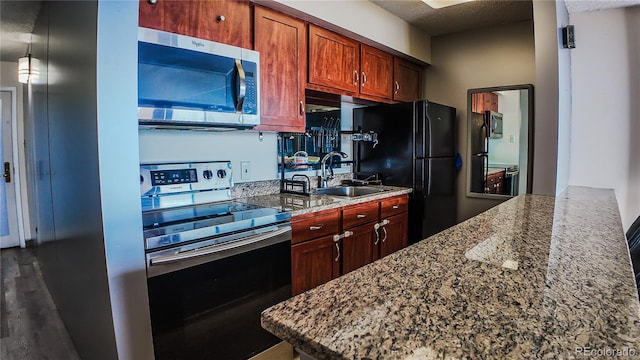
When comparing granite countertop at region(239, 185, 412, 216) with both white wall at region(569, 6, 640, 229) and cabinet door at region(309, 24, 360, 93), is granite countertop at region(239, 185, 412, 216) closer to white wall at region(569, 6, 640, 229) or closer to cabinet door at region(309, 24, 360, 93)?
cabinet door at region(309, 24, 360, 93)

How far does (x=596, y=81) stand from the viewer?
274cm

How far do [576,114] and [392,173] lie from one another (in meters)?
1.52

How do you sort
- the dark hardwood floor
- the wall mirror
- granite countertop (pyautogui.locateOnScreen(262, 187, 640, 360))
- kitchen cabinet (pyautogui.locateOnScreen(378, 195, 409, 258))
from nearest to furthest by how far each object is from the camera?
granite countertop (pyautogui.locateOnScreen(262, 187, 640, 360)) < the dark hardwood floor < kitchen cabinet (pyautogui.locateOnScreen(378, 195, 409, 258)) < the wall mirror

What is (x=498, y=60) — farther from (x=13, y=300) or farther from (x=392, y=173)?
(x=13, y=300)

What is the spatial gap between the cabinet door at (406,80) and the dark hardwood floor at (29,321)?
127 inches

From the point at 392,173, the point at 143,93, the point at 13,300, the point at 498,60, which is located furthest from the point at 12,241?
the point at 498,60

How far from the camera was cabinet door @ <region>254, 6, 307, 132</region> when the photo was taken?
7.23ft

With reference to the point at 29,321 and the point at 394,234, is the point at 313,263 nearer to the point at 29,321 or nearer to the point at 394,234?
the point at 394,234

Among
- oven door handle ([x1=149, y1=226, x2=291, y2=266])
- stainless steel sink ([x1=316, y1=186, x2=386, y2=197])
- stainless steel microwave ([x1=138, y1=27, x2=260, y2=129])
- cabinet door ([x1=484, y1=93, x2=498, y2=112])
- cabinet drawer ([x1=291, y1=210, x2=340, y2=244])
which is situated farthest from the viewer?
cabinet door ([x1=484, y1=93, x2=498, y2=112])

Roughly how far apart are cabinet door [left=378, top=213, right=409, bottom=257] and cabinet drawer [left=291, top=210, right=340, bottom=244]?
0.61m

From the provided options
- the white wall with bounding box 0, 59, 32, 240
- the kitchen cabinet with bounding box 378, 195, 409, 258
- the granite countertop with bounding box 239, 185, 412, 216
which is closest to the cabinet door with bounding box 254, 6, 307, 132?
the granite countertop with bounding box 239, 185, 412, 216

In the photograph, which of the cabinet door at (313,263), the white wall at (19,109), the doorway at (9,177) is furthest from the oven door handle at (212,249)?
the doorway at (9,177)

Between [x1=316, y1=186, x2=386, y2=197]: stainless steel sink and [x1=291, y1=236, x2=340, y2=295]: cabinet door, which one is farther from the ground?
[x1=316, y1=186, x2=386, y2=197]: stainless steel sink

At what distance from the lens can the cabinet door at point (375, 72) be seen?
297 cm
